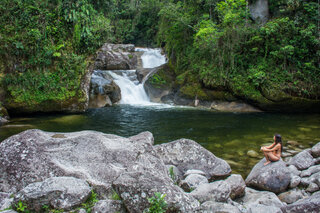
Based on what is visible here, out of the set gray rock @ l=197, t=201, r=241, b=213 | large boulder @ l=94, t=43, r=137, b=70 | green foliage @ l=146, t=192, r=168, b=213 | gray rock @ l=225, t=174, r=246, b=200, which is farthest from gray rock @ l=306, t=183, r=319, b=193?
large boulder @ l=94, t=43, r=137, b=70

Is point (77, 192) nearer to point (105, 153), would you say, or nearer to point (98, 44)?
point (105, 153)

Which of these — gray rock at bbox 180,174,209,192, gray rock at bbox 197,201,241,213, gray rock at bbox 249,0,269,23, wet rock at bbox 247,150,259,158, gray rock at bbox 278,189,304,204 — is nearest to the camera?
gray rock at bbox 197,201,241,213

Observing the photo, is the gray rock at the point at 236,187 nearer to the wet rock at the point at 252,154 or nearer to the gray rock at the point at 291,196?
the gray rock at the point at 291,196

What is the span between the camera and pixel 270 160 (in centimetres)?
507

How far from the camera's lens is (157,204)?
7.96 feet

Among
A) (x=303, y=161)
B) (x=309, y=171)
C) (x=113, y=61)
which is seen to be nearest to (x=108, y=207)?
(x=309, y=171)

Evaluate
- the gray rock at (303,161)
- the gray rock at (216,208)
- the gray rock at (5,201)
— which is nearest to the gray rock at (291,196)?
the gray rock at (303,161)

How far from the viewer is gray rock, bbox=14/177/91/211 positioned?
98.4 inches

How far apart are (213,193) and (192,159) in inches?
75.6

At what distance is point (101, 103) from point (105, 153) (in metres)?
11.3

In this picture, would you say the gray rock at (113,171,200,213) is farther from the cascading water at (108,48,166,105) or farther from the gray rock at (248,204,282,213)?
the cascading water at (108,48,166,105)

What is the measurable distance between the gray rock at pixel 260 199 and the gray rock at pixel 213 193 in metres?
0.49

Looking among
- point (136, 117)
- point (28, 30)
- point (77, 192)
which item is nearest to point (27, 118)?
point (28, 30)

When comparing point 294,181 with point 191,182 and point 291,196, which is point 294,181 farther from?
point 191,182
